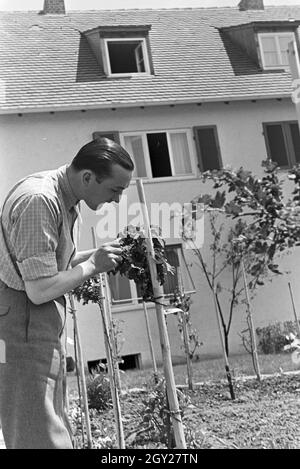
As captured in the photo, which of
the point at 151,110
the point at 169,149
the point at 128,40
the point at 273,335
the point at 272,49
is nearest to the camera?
the point at 273,335

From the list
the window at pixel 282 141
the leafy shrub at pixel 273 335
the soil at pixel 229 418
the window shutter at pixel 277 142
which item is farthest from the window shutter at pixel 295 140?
the soil at pixel 229 418

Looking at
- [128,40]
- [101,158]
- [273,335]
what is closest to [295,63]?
[101,158]

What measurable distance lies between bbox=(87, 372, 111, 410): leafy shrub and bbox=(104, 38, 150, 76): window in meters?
5.64

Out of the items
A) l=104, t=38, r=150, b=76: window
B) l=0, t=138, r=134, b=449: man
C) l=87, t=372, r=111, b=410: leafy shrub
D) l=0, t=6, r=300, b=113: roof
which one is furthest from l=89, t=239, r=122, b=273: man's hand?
l=104, t=38, r=150, b=76: window

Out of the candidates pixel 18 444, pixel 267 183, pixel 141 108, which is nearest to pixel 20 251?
pixel 18 444

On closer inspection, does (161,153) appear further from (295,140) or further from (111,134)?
(295,140)

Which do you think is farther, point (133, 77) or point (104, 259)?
point (133, 77)

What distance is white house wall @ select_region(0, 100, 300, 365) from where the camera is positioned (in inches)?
347

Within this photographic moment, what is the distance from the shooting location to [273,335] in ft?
29.2

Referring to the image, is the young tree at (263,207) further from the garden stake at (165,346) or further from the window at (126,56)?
the window at (126,56)

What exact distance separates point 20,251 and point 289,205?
2.17 feet

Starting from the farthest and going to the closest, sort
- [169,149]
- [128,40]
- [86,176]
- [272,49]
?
[272,49] < [128,40] < [169,149] < [86,176]

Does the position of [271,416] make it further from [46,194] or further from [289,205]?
[46,194]

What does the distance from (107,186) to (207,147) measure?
8.37 meters
